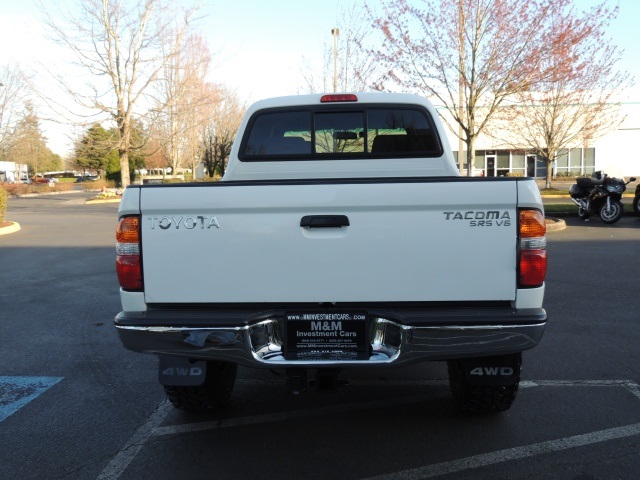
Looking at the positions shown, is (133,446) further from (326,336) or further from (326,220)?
(326,220)

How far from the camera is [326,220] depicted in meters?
3.09

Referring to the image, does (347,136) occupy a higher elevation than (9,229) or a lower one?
higher

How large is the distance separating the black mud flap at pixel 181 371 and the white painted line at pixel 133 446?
0.51 meters

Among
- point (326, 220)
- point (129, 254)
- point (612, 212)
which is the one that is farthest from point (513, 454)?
point (612, 212)

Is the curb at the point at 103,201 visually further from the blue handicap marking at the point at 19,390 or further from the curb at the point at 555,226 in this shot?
the blue handicap marking at the point at 19,390

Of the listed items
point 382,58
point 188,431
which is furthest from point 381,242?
point 382,58

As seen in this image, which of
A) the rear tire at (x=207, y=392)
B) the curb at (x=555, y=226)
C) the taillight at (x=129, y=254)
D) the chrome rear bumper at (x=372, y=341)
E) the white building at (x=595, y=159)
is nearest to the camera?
the chrome rear bumper at (x=372, y=341)

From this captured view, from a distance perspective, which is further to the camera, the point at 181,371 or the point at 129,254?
the point at 181,371

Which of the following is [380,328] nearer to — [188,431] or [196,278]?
[196,278]

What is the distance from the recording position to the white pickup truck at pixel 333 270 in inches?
120

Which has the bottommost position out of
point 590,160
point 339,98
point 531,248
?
point 531,248

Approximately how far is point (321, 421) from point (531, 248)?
1.89 meters

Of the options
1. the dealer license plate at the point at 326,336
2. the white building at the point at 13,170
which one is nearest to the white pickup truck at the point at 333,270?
the dealer license plate at the point at 326,336

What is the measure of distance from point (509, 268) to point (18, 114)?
204ft
